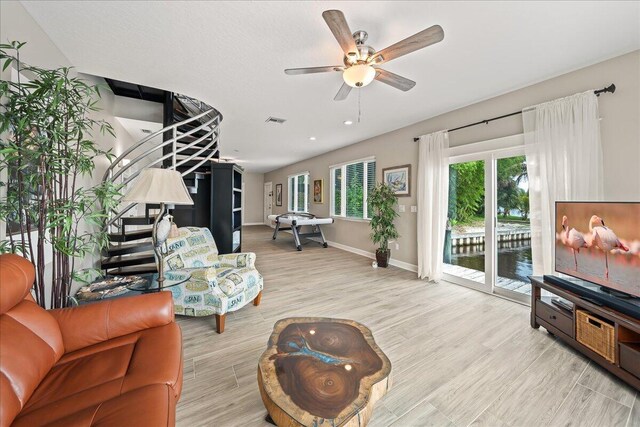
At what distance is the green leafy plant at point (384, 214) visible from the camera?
4379 millimetres

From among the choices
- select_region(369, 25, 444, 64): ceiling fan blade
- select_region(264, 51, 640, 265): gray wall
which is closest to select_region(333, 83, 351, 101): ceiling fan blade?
select_region(369, 25, 444, 64): ceiling fan blade

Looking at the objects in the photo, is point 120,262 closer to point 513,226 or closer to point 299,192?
point 513,226

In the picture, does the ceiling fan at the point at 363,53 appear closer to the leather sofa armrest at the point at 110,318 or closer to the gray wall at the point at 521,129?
the gray wall at the point at 521,129

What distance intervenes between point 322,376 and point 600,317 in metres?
2.23

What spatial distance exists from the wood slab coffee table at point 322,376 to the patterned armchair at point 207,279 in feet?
3.28

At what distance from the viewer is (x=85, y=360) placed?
119 cm

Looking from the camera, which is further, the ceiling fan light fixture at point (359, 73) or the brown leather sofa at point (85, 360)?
the ceiling fan light fixture at point (359, 73)

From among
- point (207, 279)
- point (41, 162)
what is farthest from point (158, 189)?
point (207, 279)

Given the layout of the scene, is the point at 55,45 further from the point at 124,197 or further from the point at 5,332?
the point at 5,332

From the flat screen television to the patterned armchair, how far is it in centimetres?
302

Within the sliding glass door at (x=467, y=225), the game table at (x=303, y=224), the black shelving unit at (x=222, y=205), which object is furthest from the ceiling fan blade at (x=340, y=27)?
the game table at (x=303, y=224)

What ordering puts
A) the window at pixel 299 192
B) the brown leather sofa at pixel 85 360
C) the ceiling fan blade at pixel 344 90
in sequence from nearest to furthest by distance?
the brown leather sofa at pixel 85 360 → the ceiling fan blade at pixel 344 90 → the window at pixel 299 192

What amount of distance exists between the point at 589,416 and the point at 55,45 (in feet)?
15.6

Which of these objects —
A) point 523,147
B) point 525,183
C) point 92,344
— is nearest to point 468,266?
point 525,183
